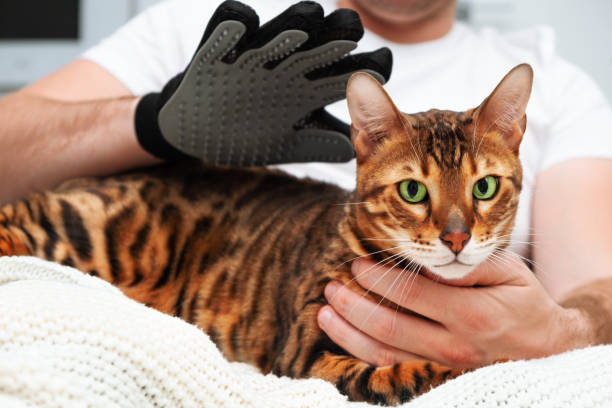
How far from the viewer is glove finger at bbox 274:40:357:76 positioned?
634mm

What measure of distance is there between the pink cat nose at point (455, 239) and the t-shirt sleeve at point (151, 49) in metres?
0.48

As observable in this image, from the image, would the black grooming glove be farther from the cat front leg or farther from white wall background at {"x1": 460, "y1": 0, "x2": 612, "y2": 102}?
white wall background at {"x1": 460, "y1": 0, "x2": 612, "y2": 102}

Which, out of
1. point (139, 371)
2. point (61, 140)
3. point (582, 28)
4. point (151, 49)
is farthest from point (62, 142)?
point (582, 28)

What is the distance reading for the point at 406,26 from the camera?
27.0 inches

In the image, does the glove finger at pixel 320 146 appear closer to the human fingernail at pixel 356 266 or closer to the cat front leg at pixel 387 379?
the human fingernail at pixel 356 266

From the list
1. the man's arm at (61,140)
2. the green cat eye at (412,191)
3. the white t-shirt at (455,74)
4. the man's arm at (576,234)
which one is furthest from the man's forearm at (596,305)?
the man's arm at (61,140)

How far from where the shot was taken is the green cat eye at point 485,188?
574 millimetres

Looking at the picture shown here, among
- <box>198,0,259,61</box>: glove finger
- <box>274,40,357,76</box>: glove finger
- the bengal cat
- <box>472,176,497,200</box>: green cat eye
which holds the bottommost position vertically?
the bengal cat

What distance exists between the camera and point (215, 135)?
0.78 meters

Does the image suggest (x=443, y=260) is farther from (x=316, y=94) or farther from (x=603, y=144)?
(x=603, y=144)

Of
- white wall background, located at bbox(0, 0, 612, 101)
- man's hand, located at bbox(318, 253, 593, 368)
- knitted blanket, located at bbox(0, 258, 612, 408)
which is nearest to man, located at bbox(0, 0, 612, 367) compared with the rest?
man's hand, located at bbox(318, 253, 593, 368)

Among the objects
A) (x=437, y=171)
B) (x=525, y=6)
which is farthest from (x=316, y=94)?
(x=525, y=6)

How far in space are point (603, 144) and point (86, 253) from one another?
3.01ft

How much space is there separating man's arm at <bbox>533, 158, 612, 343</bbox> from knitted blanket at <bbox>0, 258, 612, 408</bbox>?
0.86 ft
